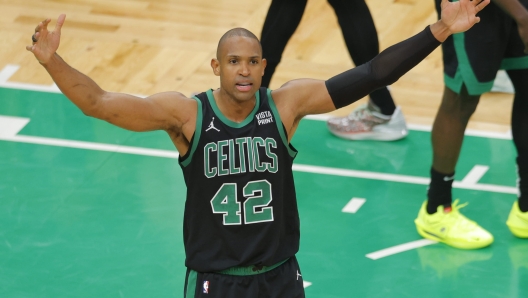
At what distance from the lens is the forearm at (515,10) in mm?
4348

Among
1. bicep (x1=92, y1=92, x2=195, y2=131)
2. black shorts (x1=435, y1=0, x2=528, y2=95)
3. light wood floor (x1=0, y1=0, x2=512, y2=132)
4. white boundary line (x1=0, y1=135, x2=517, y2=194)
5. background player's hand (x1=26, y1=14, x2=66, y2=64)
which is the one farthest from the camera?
light wood floor (x1=0, y1=0, x2=512, y2=132)

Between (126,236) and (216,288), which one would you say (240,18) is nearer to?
(126,236)

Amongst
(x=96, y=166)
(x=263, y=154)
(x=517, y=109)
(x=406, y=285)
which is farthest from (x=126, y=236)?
(x=517, y=109)

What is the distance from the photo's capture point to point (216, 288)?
358 cm

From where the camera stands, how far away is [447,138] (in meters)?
5.00

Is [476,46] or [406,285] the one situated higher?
[476,46]

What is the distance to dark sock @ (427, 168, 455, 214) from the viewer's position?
5105 millimetres

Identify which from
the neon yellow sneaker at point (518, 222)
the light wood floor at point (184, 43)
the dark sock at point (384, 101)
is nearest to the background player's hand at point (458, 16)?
the neon yellow sneaker at point (518, 222)

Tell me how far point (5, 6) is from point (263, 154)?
5364mm

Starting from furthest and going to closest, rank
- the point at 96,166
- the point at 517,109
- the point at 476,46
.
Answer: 1. the point at 96,166
2. the point at 517,109
3. the point at 476,46

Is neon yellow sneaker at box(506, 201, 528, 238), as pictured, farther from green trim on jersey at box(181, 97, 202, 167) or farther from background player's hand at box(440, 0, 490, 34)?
green trim on jersey at box(181, 97, 202, 167)

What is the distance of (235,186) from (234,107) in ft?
0.95

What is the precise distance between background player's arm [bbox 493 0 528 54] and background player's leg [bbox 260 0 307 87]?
173cm

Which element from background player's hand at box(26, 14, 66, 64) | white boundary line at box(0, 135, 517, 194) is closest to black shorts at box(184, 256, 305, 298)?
background player's hand at box(26, 14, 66, 64)
